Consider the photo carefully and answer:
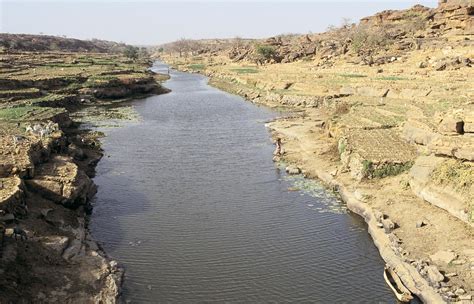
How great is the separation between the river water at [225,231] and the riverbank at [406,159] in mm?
1309

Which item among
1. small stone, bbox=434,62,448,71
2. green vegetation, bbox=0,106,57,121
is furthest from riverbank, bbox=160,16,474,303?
green vegetation, bbox=0,106,57,121

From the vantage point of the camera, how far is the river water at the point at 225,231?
15.7 m

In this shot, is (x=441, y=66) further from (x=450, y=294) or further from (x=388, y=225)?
(x=450, y=294)

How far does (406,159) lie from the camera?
2402 cm

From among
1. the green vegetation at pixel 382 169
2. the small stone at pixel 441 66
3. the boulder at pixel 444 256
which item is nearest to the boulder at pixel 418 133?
the green vegetation at pixel 382 169

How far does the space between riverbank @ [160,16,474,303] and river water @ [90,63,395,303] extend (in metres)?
1.31

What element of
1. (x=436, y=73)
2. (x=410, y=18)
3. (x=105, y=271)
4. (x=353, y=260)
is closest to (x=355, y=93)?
(x=436, y=73)

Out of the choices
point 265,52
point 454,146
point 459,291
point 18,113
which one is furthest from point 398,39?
point 459,291

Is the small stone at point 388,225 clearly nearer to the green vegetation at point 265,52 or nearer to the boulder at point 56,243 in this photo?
the boulder at point 56,243

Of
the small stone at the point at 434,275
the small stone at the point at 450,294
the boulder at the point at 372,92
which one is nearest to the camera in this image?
the small stone at the point at 450,294

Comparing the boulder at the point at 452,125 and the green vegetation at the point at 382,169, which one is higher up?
the boulder at the point at 452,125

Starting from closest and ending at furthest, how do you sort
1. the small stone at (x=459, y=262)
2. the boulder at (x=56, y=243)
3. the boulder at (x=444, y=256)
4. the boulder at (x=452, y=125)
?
the small stone at (x=459, y=262) → the boulder at (x=444, y=256) → the boulder at (x=56, y=243) → the boulder at (x=452, y=125)

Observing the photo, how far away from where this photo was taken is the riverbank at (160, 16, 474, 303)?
16344 mm

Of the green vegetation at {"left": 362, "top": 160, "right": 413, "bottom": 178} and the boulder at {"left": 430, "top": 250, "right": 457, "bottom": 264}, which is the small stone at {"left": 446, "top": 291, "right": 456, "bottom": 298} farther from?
the green vegetation at {"left": 362, "top": 160, "right": 413, "bottom": 178}
